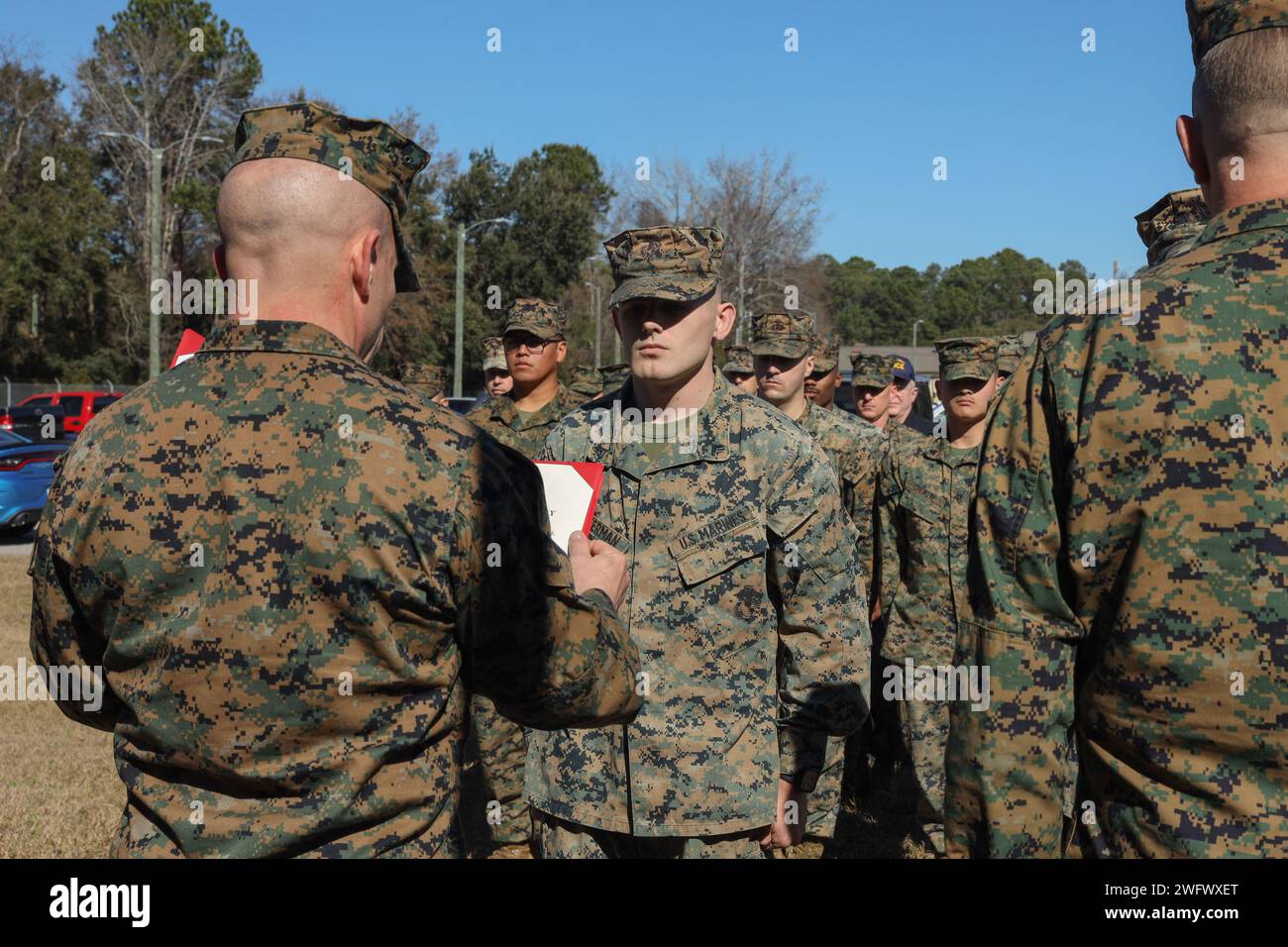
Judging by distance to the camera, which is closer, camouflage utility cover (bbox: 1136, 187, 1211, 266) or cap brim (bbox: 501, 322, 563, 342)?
camouflage utility cover (bbox: 1136, 187, 1211, 266)

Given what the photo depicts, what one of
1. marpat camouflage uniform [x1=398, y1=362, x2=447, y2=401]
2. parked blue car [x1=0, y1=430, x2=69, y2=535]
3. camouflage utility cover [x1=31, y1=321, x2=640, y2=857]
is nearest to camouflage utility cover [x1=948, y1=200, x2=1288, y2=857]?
camouflage utility cover [x1=31, y1=321, x2=640, y2=857]

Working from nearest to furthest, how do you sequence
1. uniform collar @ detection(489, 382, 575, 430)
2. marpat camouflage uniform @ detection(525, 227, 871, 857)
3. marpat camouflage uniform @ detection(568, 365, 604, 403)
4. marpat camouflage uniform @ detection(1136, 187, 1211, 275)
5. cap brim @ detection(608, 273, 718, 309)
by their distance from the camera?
marpat camouflage uniform @ detection(525, 227, 871, 857) → cap brim @ detection(608, 273, 718, 309) → marpat camouflage uniform @ detection(1136, 187, 1211, 275) → uniform collar @ detection(489, 382, 575, 430) → marpat camouflage uniform @ detection(568, 365, 604, 403)

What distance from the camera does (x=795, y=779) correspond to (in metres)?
3.57

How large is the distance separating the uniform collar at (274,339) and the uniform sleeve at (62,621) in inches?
14.4

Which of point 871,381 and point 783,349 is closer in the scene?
point 783,349

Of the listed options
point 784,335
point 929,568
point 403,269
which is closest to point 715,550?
point 403,269

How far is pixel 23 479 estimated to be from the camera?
16.9m

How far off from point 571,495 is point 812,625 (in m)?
1.09

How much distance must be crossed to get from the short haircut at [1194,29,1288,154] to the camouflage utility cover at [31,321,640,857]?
55.6 inches

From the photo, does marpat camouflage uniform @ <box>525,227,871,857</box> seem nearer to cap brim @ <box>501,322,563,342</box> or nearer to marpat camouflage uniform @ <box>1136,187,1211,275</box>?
marpat camouflage uniform @ <box>1136,187,1211,275</box>

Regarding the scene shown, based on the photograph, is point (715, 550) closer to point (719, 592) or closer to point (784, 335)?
point (719, 592)

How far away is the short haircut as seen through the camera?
2041mm

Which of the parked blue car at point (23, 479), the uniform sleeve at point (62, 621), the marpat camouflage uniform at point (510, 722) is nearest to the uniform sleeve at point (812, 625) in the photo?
the uniform sleeve at point (62, 621)
